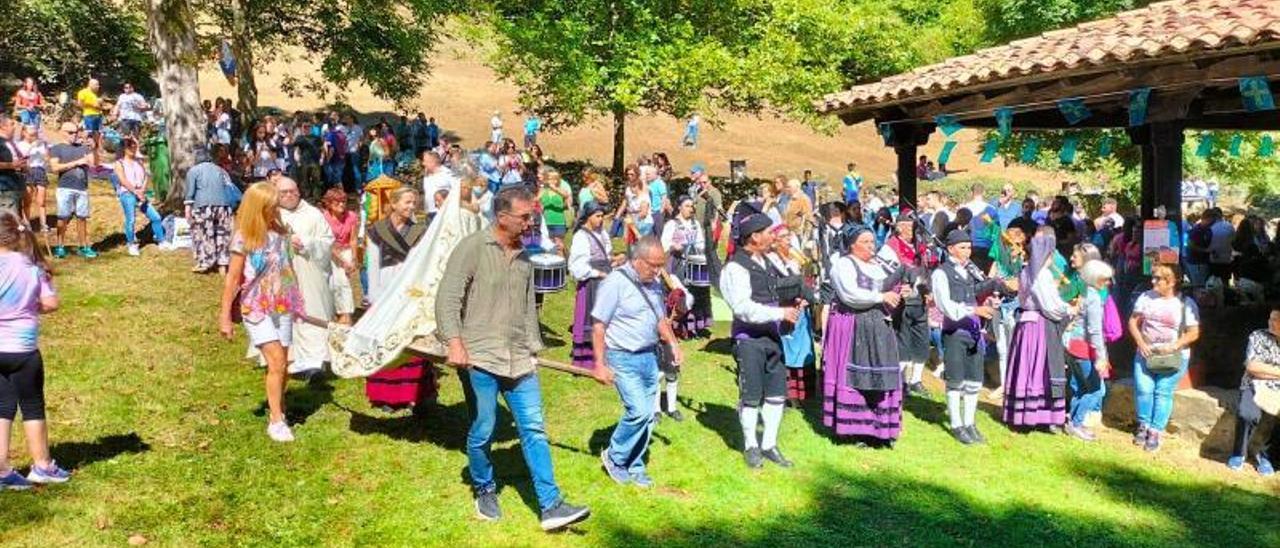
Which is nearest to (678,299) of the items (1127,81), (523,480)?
(523,480)

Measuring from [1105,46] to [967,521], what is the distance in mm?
5039

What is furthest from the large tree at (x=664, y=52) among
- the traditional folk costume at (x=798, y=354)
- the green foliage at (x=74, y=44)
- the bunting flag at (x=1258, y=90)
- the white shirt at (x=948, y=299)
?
the bunting flag at (x=1258, y=90)

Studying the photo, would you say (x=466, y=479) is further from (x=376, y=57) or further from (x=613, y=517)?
(x=376, y=57)

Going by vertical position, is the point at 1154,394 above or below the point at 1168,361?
below

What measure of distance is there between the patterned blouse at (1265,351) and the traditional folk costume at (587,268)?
18.3 ft

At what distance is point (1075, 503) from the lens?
759 centimetres

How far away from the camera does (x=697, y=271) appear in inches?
463

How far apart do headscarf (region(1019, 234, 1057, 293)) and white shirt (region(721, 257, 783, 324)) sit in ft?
10.5

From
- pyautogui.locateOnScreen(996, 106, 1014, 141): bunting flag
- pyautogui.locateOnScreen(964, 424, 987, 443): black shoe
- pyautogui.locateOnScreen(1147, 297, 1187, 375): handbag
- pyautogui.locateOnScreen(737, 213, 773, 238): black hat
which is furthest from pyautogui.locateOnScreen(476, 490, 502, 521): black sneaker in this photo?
pyautogui.locateOnScreen(996, 106, 1014, 141): bunting flag

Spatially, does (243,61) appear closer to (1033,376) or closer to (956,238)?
(956,238)

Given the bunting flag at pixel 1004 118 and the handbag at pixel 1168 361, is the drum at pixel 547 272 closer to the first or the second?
the bunting flag at pixel 1004 118

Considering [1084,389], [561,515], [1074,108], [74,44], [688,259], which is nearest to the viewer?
[561,515]

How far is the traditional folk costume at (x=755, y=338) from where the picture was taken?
7.44 meters

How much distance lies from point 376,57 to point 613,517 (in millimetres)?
21920
